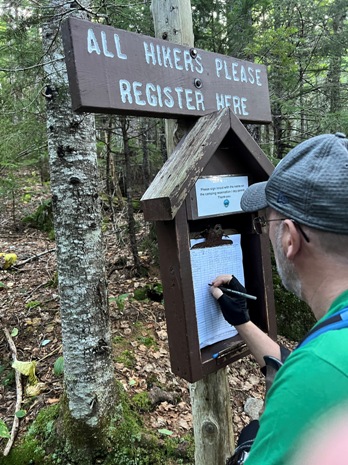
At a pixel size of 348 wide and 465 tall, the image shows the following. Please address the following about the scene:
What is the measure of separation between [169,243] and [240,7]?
596 cm

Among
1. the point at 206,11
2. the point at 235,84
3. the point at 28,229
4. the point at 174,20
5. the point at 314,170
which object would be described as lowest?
the point at 28,229

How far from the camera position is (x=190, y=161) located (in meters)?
1.78

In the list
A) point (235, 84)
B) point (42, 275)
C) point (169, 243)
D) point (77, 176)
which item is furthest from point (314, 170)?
point (42, 275)

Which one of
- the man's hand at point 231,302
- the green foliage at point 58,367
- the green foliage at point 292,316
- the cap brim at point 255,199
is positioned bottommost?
the green foliage at point 292,316

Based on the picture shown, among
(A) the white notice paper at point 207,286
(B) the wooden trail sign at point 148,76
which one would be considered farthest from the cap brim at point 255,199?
(B) the wooden trail sign at point 148,76

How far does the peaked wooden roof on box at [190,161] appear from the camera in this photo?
1.68 meters

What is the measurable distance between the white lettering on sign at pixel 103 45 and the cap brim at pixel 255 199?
3.06 feet

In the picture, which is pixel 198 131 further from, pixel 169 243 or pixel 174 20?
pixel 174 20

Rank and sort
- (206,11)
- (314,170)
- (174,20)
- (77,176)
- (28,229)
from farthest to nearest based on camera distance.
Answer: (28,229)
(206,11)
(77,176)
(174,20)
(314,170)

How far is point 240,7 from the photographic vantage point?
6.01 metres

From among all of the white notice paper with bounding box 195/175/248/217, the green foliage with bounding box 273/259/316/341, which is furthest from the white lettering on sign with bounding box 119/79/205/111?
the green foliage with bounding box 273/259/316/341

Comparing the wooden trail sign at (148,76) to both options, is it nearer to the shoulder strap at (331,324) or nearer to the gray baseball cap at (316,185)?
the gray baseball cap at (316,185)

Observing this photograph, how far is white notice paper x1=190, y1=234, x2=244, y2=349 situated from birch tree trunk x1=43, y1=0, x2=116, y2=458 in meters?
1.46

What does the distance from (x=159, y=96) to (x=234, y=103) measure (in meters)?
0.63
